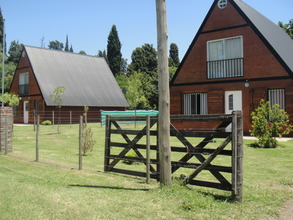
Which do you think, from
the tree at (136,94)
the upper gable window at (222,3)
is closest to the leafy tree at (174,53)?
the tree at (136,94)

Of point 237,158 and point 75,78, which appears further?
point 75,78

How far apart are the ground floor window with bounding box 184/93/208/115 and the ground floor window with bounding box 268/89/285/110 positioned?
3.93m

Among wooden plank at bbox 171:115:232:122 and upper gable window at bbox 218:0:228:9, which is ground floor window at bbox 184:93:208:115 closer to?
upper gable window at bbox 218:0:228:9

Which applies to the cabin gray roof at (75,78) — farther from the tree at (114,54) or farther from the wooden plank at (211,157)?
the wooden plank at (211,157)

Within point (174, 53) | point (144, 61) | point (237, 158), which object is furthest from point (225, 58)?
point (174, 53)

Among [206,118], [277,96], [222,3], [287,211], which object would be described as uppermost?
[222,3]

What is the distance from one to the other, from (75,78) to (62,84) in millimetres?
2645

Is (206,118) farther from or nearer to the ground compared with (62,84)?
nearer to the ground

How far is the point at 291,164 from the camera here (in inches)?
368

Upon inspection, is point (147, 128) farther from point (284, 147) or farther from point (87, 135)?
point (284, 147)

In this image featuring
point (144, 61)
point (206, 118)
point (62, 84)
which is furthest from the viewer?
point (144, 61)

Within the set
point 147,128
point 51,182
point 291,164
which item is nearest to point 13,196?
point 51,182

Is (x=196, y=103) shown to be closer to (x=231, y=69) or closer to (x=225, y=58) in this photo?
(x=231, y=69)

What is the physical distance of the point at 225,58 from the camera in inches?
752
